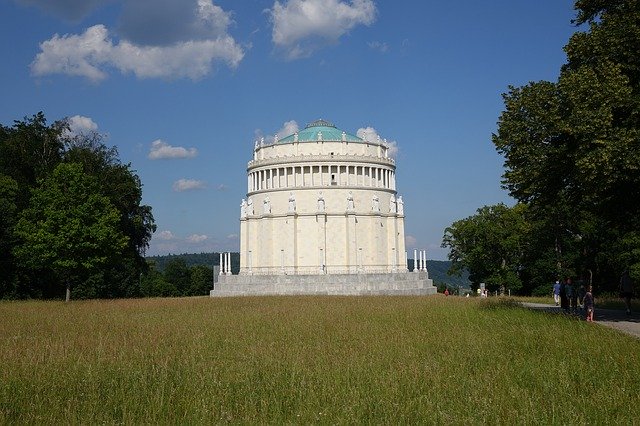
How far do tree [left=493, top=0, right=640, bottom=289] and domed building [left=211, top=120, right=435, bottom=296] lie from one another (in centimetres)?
4221

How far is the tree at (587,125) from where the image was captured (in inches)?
790

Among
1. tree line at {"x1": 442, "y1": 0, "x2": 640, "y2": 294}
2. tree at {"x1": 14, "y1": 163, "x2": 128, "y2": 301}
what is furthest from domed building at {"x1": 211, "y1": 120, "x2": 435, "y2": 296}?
tree line at {"x1": 442, "y1": 0, "x2": 640, "y2": 294}

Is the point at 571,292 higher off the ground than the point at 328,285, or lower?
lower

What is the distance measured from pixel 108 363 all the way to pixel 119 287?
65576 mm

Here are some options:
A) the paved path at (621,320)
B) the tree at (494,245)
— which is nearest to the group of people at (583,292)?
the paved path at (621,320)

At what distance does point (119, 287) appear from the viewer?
75.5 metres

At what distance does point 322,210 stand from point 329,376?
57.7 metres

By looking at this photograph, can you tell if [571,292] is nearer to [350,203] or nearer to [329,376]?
[329,376]

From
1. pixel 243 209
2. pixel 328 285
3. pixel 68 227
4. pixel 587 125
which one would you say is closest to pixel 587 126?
pixel 587 125

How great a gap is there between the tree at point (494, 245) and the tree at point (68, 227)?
125 ft

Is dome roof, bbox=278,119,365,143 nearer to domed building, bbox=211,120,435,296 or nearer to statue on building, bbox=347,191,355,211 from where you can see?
domed building, bbox=211,120,435,296

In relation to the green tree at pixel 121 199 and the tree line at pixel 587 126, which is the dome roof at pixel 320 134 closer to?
the green tree at pixel 121 199

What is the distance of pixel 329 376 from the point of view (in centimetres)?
1129

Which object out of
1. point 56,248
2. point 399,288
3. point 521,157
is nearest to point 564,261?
point 399,288
